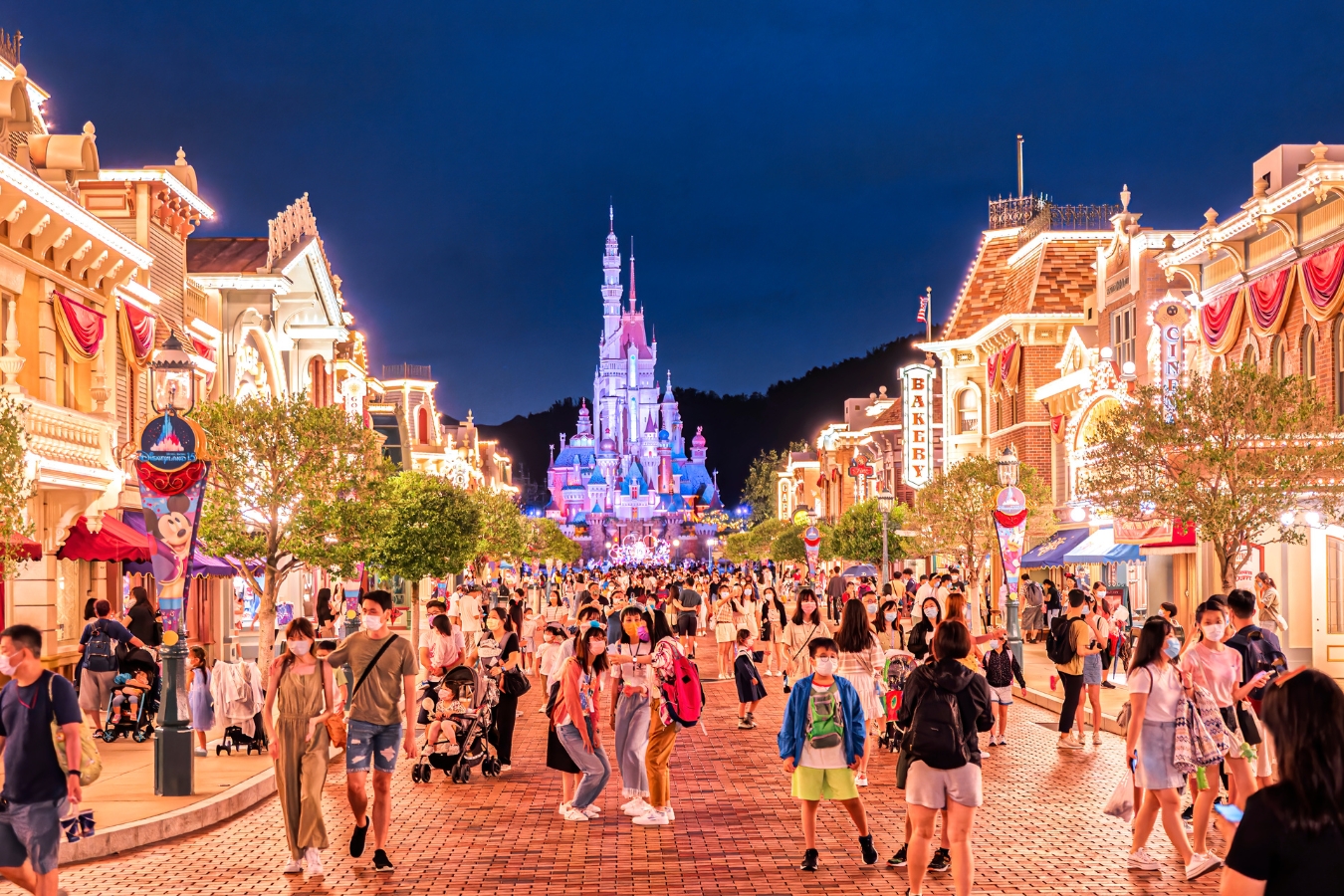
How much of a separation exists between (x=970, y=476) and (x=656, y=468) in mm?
142387

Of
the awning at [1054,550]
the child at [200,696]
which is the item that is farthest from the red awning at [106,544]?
the awning at [1054,550]

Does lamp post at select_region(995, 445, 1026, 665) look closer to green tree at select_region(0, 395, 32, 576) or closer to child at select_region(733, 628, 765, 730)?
child at select_region(733, 628, 765, 730)

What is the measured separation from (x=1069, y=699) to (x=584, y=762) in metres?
6.50

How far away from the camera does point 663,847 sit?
32.8ft

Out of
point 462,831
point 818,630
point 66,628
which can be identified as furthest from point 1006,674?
point 66,628

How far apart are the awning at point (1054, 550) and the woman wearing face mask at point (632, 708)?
25861mm

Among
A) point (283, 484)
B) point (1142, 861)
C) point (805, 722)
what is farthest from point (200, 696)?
point (1142, 861)

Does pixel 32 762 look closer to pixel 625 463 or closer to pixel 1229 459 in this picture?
pixel 1229 459

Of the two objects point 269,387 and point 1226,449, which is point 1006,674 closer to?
point 1226,449

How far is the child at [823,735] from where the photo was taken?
8.85m

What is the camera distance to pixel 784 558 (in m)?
73.3

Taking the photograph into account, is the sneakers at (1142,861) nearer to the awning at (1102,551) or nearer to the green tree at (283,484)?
the green tree at (283,484)

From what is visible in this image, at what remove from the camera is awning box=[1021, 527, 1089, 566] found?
3612 centimetres

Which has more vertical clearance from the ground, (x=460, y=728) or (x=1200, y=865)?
(x=460, y=728)
